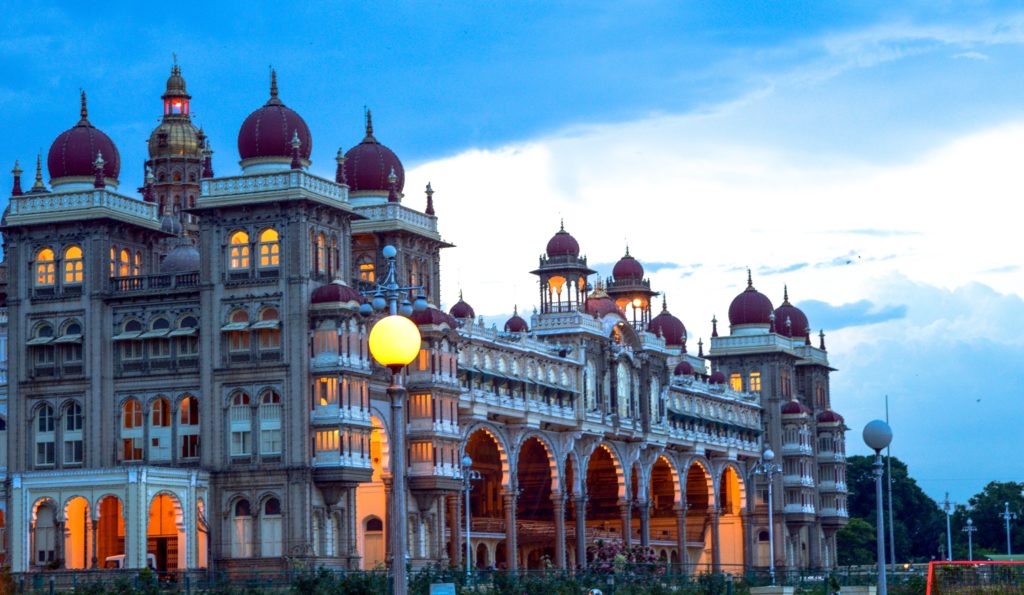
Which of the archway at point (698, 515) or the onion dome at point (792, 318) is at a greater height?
the onion dome at point (792, 318)

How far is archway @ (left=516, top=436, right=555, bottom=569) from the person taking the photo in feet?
391

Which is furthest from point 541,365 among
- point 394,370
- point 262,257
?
point 394,370

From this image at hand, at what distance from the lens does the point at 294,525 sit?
88.6 m

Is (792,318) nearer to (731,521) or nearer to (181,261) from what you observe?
(731,521)

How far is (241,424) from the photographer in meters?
91.0

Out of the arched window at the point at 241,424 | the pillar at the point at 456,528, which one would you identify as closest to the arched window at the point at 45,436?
the arched window at the point at 241,424

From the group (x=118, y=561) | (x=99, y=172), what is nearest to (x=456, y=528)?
(x=118, y=561)

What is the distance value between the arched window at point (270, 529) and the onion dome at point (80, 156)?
19637 mm

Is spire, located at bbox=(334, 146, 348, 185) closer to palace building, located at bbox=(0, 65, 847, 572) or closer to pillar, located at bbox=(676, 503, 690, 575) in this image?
palace building, located at bbox=(0, 65, 847, 572)

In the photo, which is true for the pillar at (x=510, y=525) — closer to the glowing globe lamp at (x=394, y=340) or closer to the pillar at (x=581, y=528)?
the pillar at (x=581, y=528)

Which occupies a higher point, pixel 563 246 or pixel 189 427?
pixel 563 246

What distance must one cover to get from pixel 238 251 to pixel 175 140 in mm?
38672

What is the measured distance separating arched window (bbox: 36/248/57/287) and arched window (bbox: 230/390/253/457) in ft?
41.4

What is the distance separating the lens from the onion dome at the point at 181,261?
3888 inches
